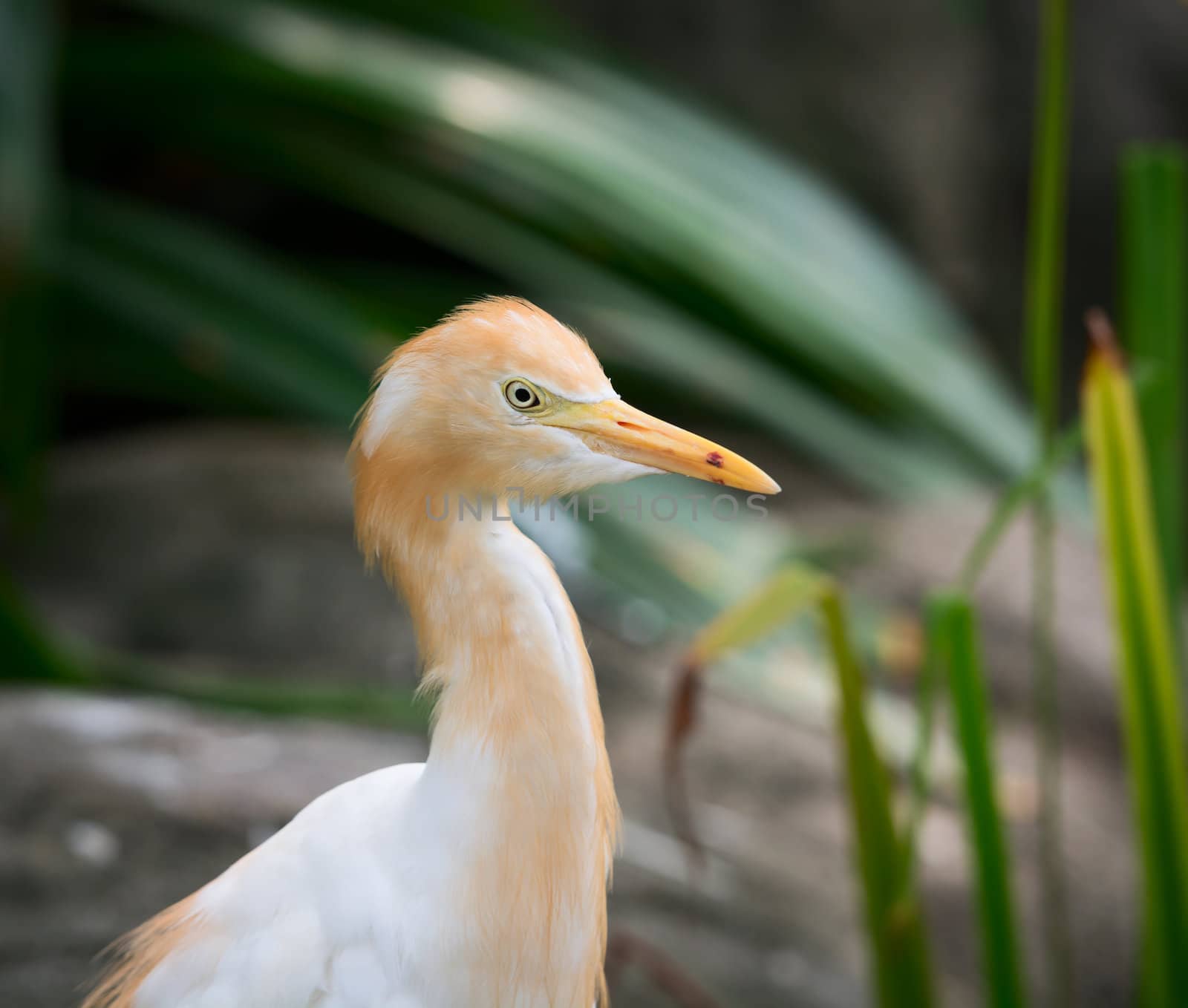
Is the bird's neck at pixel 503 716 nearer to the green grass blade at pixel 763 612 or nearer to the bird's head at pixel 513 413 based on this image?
the bird's head at pixel 513 413

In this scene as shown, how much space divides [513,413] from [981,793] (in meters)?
0.40

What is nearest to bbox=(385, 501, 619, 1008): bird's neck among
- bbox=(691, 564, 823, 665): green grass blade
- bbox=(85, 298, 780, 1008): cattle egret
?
bbox=(85, 298, 780, 1008): cattle egret

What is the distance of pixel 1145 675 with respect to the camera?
27.6 inches

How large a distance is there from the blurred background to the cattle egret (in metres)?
0.33

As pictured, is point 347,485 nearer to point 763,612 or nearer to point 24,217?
point 24,217

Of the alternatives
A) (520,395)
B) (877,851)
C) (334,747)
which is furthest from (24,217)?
(877,851)

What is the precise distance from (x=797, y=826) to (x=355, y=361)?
73 centimetres

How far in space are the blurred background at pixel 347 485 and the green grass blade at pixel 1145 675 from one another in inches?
12.3

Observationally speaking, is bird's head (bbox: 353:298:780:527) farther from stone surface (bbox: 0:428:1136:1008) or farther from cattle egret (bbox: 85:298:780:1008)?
stone surface (bbox: 0:428:1136:1008)

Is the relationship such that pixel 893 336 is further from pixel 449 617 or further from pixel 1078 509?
pixel 449 617

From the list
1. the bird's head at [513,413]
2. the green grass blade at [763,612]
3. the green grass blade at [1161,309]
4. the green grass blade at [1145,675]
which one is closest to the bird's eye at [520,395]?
the bird's head at [513,413]

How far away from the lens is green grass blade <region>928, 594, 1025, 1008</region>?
25.6 inches

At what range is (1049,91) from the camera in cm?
65

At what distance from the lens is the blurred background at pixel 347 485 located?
37.5 inches
